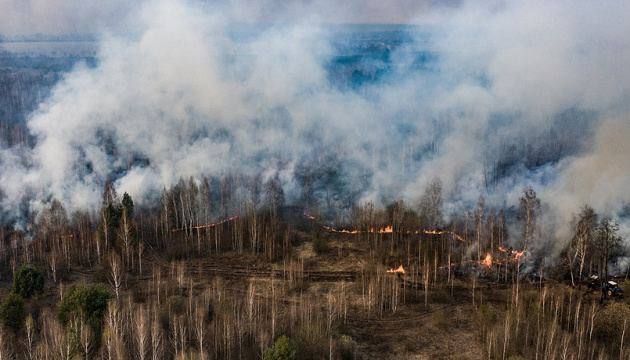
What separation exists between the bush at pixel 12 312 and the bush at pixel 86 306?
2.99 metres

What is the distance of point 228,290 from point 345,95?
76003 mm

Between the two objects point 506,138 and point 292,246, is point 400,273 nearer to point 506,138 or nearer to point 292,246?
point 292,246

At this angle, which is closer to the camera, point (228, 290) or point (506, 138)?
point (228, 290)

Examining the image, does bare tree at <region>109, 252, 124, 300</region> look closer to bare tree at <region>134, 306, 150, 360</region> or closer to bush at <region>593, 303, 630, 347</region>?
bare tree at <region>134, 306, 150, 360</region>

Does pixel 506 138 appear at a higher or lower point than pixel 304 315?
higher

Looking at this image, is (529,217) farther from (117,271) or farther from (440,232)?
(117,271)

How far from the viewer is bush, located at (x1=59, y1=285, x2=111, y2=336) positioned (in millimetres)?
34062

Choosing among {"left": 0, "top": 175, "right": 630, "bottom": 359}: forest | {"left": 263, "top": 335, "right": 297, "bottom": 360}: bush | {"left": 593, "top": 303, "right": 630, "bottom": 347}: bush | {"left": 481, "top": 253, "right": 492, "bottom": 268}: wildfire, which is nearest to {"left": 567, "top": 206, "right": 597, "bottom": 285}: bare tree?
{"left": 0, "top": 175, "right": 630, "bottom": 359}: forest

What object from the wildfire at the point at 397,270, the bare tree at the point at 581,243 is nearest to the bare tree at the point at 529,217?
the bare tree at the point at 581,243

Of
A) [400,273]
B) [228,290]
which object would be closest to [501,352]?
[400,273]

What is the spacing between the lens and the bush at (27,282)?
136 ft

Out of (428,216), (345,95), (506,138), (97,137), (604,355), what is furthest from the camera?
(345,95)

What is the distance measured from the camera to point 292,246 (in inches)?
2213

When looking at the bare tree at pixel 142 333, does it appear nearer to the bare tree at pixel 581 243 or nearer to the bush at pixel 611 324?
the bush at pixel 611 324
